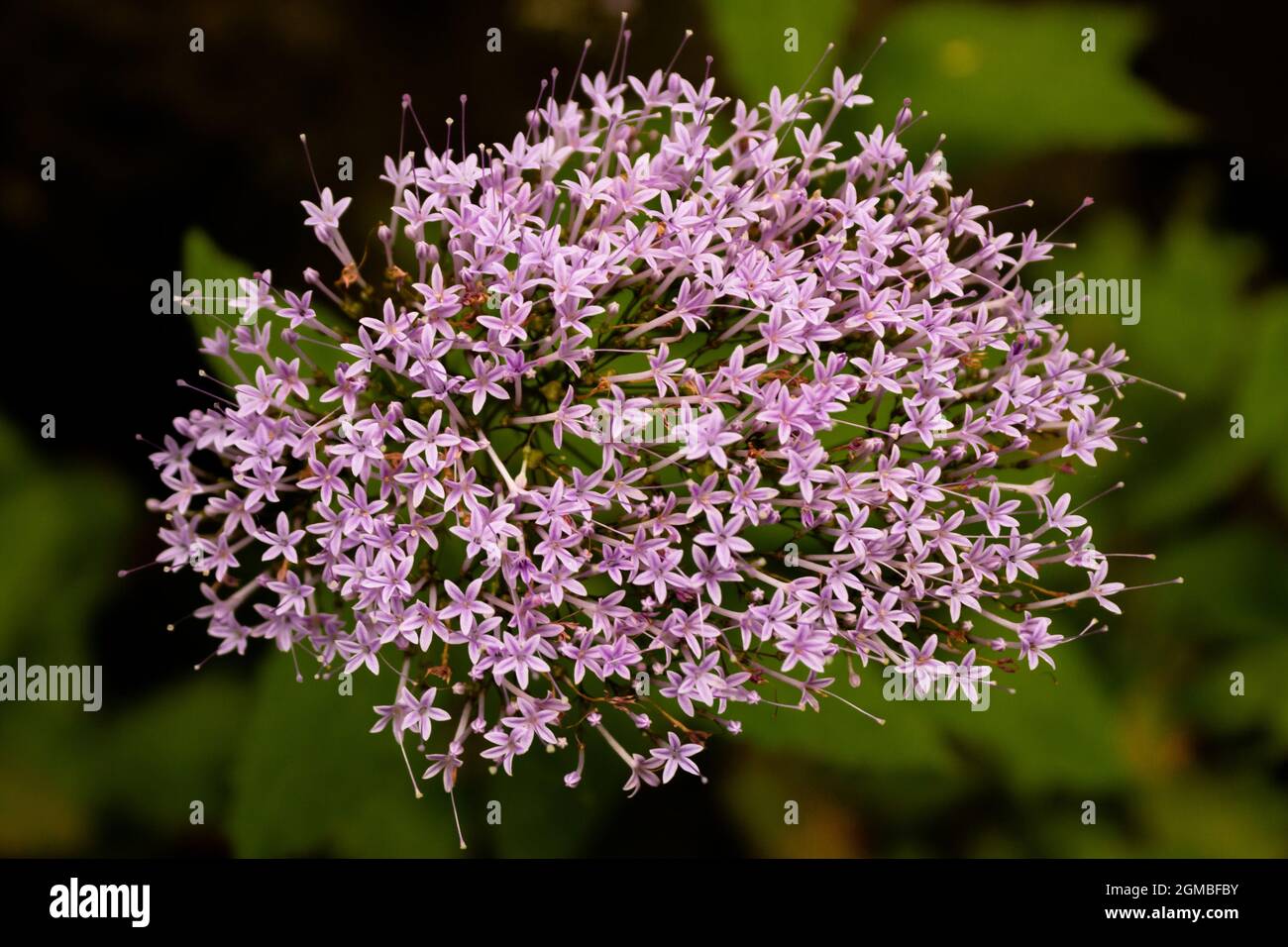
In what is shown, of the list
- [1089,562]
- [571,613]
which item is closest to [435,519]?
[571,613]

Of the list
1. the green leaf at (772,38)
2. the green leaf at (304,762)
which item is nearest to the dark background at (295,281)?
the green leaf at (772,38)

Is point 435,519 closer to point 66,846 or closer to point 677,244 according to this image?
point 677,244

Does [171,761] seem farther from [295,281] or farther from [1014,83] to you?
[1014,83]

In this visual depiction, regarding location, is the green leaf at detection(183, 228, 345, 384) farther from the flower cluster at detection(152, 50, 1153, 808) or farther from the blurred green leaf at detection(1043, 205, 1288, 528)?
the blurred green leaf at detection(1043, 205, 1288, 528)

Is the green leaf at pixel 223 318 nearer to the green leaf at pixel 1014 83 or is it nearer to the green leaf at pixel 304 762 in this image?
the green leaf at pixel 304 762

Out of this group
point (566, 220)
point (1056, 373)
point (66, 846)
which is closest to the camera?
point (1056, 373)

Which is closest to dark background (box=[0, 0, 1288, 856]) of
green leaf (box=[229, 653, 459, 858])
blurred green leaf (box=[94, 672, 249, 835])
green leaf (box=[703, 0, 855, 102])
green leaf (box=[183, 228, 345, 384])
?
blurred green leaf (box=[94, 672, 249, 835])
